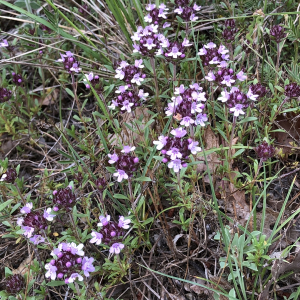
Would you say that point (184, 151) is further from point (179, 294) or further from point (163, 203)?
point (179, 294)

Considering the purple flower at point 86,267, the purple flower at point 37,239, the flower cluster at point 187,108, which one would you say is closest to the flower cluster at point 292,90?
the flower cluster at point 187,108

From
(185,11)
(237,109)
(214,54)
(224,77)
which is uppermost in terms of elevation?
(185,11)

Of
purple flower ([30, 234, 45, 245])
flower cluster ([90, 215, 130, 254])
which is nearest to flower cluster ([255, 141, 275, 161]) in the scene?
flower cluster ([90, 215, 130, 254])

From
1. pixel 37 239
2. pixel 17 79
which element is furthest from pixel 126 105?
pixel 17 79

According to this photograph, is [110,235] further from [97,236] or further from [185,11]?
[185,11]

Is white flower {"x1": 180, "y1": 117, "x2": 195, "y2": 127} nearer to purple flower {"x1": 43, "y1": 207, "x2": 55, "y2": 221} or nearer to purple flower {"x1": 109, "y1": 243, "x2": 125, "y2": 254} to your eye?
purple flower {"x1": 109, "y1": 243, "x2": 125, "y2": 254}

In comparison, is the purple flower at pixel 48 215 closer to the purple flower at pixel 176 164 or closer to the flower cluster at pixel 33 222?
the flower cluster at pixel 33 222

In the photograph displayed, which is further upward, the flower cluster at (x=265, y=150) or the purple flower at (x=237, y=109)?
the purple flower at (x=237, y=109)

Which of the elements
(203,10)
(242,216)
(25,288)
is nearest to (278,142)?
(242,216)
